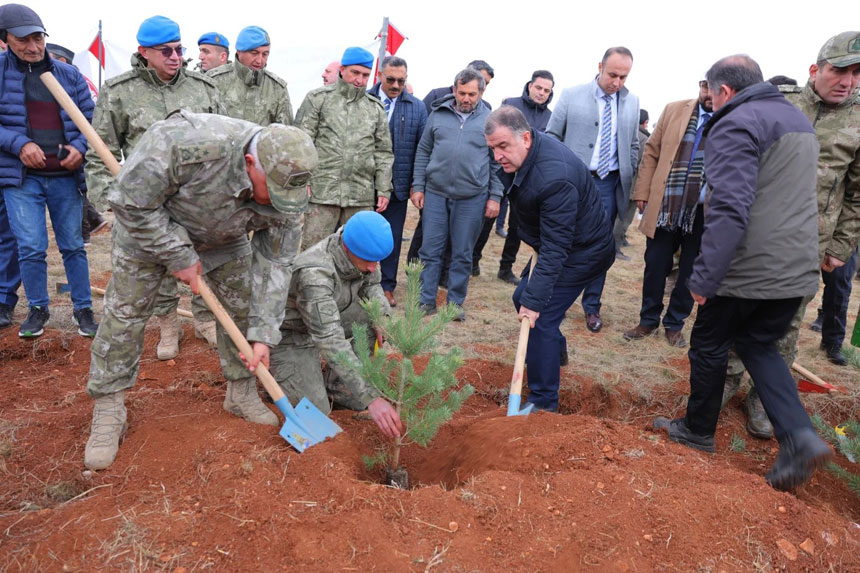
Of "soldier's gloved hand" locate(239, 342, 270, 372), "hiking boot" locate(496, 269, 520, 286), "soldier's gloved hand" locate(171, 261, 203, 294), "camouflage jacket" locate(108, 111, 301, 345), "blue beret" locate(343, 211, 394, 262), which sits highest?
"camouflage jacket" locate(108, 111, 301, 345)

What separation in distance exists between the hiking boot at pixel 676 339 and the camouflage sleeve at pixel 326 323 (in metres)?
3.34

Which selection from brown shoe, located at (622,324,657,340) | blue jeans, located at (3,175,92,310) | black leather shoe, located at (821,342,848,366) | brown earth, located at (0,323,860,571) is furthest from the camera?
brown shoe, located at (622,324,657,340)

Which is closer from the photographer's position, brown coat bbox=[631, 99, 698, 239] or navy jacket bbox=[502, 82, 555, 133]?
brown coat bbox=[631, 99, 698, 239]

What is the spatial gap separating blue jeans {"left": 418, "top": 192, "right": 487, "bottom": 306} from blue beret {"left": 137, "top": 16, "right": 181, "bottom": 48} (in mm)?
2544

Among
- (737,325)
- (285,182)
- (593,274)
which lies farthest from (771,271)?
(285,182)

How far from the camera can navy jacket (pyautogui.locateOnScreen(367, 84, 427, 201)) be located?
5.93 metres

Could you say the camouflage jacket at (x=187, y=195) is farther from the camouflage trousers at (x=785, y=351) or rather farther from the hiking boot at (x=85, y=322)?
the camouflage trousers at (x=785, y=351)

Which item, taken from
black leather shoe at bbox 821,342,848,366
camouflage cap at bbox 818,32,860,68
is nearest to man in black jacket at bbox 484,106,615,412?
camouflage cap at bbox 818,32,860,68

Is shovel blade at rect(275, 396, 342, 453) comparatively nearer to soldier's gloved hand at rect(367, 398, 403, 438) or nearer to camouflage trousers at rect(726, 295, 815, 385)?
soldier's gloved hand at rect(367, 398, 403, 438)

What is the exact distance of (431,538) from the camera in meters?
2.41

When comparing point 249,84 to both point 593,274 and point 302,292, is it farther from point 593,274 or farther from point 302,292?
point 593,274

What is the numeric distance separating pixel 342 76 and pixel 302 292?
265 cm

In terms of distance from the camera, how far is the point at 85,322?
4.67 m

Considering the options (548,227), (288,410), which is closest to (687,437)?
(548,227)
